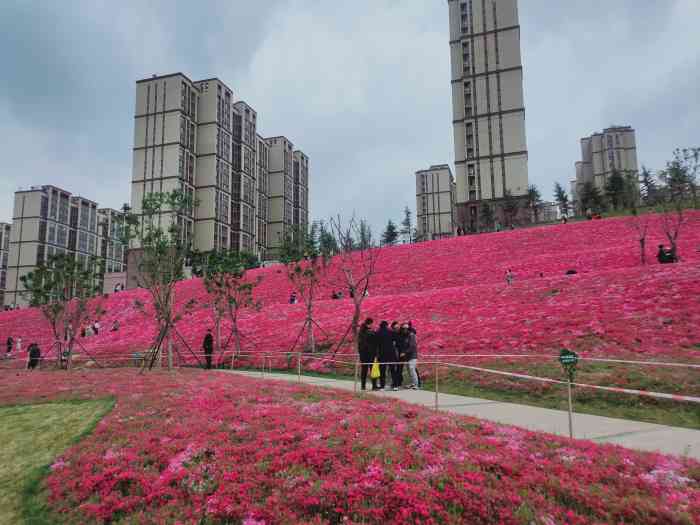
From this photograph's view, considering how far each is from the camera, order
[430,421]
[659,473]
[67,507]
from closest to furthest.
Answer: [659,473] → [67,507] → [430,421]

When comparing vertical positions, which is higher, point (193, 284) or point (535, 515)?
point (193, 284)

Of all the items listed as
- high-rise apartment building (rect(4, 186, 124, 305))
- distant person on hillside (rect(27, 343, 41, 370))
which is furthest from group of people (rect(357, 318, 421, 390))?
high-rise apartment building (rect(4, 186, 124, 305))

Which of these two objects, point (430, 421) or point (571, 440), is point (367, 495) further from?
point (571, 440)

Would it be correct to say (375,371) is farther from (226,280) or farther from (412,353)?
(226,280)

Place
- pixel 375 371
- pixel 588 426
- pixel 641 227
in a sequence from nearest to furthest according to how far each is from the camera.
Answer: pixel 588 426 < pixel 375 371 < pixel 641 227

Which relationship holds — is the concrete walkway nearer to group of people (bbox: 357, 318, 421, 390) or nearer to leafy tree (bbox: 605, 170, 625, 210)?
group of people (bbox: 357, 318, 421, 390)

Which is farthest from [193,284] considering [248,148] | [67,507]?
[248,148]

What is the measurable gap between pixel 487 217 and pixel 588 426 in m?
63.5

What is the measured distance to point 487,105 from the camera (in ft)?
238

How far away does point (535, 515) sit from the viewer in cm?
496

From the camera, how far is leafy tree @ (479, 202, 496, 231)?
69312 mm

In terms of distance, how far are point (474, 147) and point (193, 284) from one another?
49.6 meters

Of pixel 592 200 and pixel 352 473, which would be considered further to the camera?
pixel 592 200

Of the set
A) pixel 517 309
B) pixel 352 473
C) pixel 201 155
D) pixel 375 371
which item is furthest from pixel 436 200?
pixel 352 473
